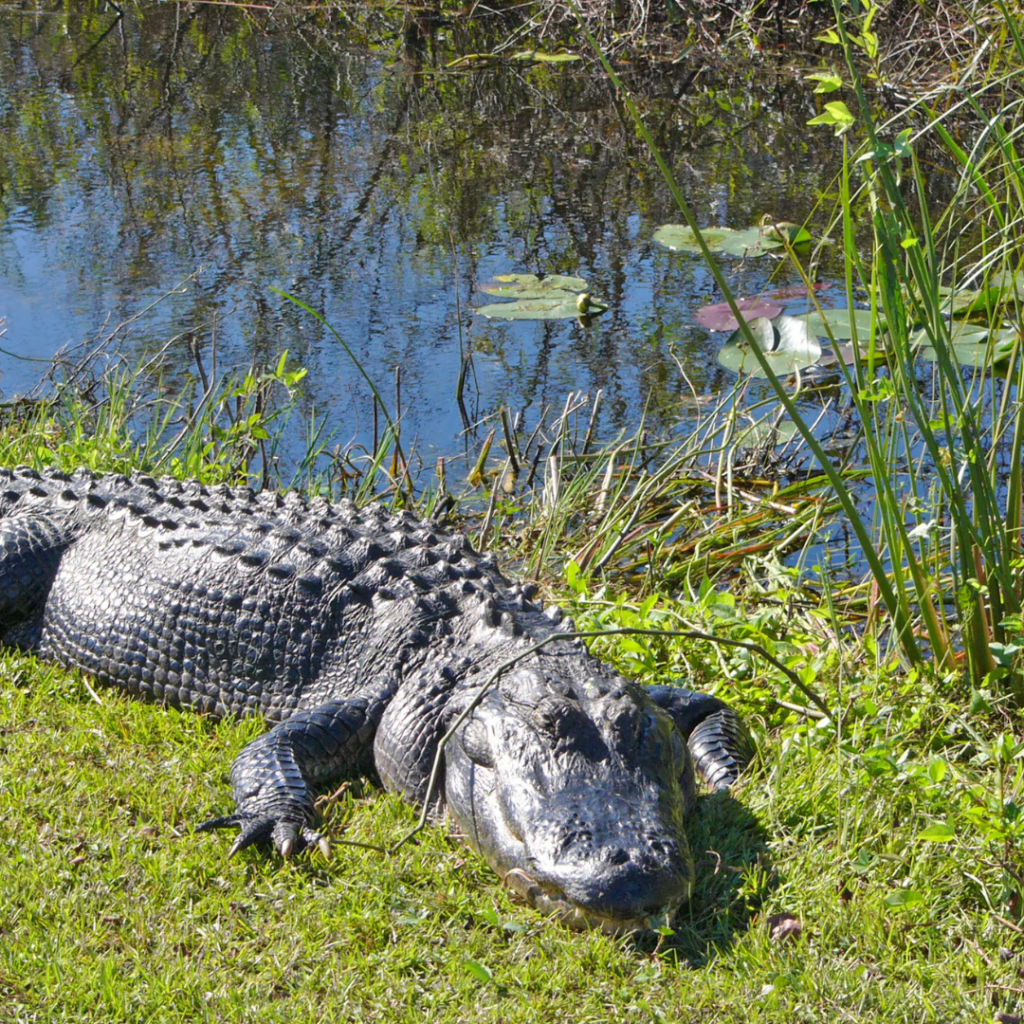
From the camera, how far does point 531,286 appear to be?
777 centimetres

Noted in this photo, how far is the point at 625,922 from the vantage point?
2434 mm

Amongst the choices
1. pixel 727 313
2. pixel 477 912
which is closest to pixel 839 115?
pixel 477 912

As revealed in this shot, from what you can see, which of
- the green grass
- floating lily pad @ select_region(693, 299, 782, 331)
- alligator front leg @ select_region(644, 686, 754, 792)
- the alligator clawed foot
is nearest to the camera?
the green grass

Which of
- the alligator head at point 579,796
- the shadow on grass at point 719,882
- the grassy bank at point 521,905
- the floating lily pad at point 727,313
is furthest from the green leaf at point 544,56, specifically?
the shadow on grass at point 719,882

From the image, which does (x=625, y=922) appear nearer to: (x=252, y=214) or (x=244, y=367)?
(x=244, y=367)

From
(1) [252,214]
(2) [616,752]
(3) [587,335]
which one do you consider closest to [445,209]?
(1) [252,214]

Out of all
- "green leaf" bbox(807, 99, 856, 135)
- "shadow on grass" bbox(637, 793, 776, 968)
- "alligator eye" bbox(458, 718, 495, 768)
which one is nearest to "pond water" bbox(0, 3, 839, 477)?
"alligator eye" bbox(458, 718, 495, 768)

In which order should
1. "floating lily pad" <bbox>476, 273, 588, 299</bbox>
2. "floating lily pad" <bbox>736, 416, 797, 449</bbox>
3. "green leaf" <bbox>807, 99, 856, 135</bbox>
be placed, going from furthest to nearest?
"floating lily pad" <bbox>476, 273, 588, 299</bbox> < "floating lily pad" <bbox>736, 416, 797, 449</bbox> < "green leaf" <bbox>807, 99, 856, 135</bbox>

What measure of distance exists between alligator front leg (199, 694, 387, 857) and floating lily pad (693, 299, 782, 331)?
446 centimetres

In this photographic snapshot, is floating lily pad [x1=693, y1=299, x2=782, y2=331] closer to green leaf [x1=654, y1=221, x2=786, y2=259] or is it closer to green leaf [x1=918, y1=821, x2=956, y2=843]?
green leaf [x1=654, y1=221, x2=786, y2=259]

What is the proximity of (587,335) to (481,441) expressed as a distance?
1.47 m

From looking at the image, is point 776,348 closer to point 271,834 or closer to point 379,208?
point 379,208

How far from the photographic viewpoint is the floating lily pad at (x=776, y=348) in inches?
255

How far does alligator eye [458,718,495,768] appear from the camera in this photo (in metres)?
2.87
